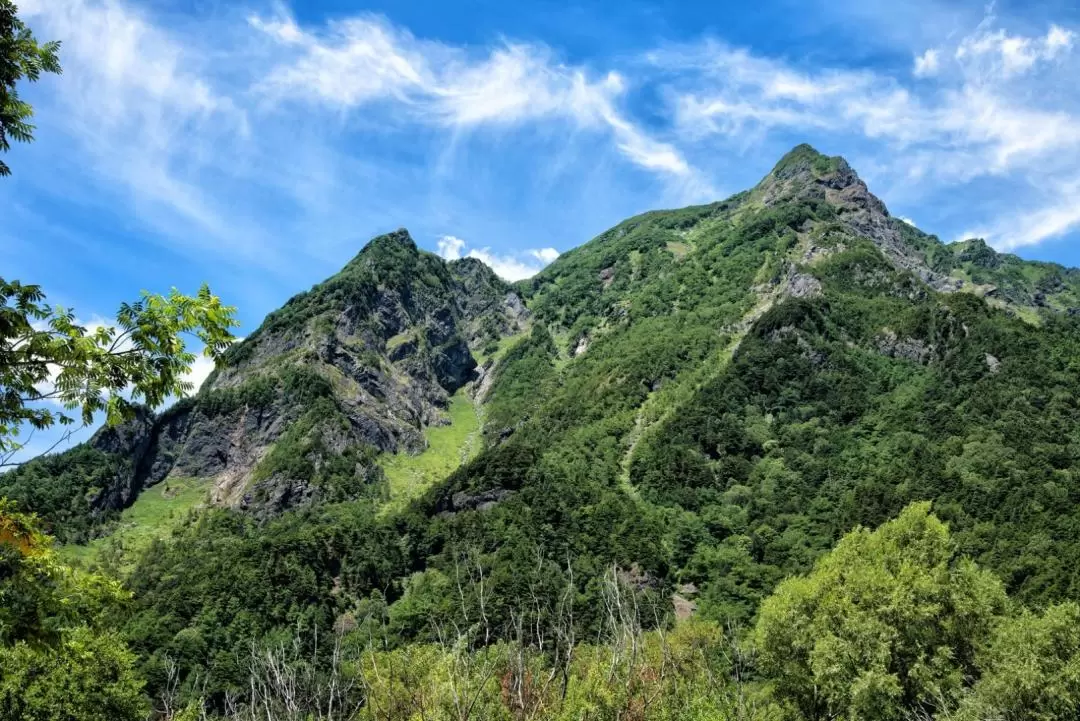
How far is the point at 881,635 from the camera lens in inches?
1574

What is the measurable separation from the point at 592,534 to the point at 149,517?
115402 millimetres

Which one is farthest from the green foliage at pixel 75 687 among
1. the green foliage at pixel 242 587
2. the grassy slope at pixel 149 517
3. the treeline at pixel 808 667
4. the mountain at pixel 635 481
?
the grassy slope at pixel 149 517

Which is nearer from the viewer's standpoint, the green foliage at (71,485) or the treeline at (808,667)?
the treeline at (808,667)

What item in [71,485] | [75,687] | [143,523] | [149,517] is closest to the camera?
[75,687]

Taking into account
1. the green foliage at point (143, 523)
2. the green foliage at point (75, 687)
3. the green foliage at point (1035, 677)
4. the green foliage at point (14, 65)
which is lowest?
the green foliage at point (1035, 677)

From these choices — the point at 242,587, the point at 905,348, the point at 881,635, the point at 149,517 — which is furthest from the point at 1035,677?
the point at 149,517

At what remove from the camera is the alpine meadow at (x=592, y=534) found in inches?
956

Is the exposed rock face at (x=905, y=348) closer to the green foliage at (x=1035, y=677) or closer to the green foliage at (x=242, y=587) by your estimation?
the green foliage at (x=242, y=587)

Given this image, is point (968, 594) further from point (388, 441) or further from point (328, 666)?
point (388, 441)

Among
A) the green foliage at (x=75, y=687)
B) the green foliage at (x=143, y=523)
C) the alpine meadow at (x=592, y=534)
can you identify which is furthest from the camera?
the green foliage at (x=143, y=523)

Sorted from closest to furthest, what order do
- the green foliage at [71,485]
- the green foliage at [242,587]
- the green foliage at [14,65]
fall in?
the green foliage at [14,65] → the green foliage at [242,587] → the green foliage at [71,485]

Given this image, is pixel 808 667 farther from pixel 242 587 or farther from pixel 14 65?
pixel 242 587

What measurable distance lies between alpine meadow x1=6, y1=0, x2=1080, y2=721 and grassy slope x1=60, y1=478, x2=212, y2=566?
3.24 ft

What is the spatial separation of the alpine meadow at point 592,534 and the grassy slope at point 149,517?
99 cm
